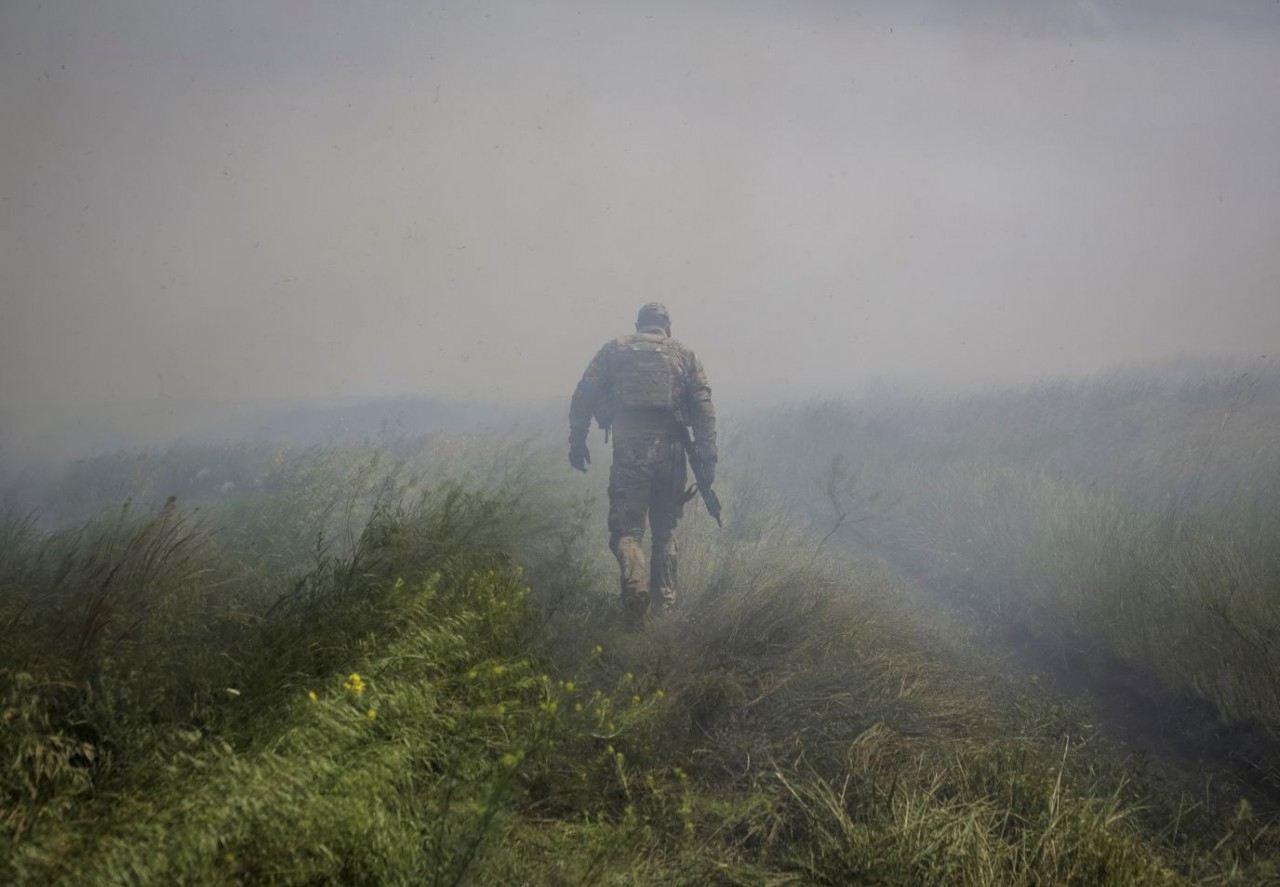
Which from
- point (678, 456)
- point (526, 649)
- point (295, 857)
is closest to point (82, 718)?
point (295, 857)

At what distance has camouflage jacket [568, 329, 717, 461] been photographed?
234 inches

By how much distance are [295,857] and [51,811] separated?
513 mm

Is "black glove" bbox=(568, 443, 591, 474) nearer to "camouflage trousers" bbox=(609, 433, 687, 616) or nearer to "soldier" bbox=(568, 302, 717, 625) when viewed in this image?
"soldier" bbox=(568, 302, 717, 625)

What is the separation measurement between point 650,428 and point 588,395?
873 millimetres

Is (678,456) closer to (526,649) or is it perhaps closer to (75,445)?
(526,649)

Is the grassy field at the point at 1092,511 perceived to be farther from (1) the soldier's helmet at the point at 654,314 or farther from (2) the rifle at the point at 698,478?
(1) the soldier's helmet at the point at 654,314

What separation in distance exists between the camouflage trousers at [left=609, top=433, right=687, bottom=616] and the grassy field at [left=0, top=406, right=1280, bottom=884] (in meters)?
1.00

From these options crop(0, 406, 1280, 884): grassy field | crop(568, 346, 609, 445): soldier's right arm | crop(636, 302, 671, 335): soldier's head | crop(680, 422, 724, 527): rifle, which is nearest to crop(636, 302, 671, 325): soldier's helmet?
crop(636, 302, 671, 335): soldier's head

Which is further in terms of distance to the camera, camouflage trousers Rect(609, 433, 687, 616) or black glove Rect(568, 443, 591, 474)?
black glove Rect(568, 443, 591, 474)

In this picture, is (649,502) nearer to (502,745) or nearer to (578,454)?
(578,454)

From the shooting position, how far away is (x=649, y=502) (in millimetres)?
5680

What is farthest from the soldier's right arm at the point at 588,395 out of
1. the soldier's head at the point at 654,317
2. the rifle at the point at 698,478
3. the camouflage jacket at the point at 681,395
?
the rifle at the point at 698,478

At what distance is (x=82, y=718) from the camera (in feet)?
5.70

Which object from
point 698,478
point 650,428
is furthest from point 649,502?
point 650,428
